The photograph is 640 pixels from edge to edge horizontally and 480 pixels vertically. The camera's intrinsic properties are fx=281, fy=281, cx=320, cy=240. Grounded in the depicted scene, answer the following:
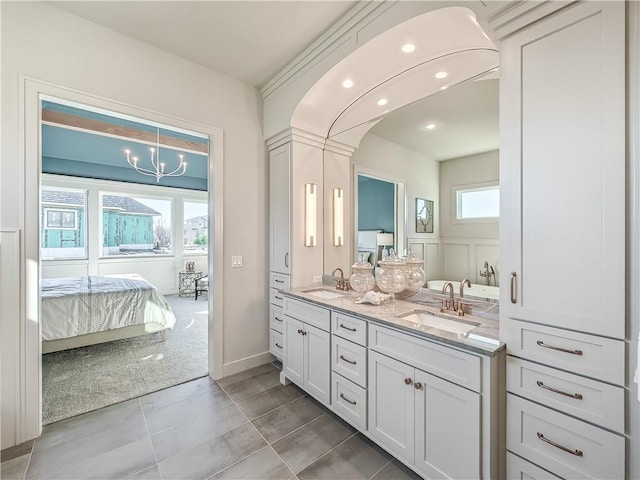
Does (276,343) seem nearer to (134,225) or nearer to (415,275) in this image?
(415,275)

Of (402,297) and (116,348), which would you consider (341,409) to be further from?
(116,348)

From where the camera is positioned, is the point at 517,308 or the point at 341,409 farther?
the point at 341,409

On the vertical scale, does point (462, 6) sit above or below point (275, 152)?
above

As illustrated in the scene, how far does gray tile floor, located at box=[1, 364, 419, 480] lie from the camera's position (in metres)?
1.68

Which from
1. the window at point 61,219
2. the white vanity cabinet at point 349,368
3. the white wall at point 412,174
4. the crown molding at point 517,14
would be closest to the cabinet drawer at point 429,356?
the white vanity cabinet at point 349,368

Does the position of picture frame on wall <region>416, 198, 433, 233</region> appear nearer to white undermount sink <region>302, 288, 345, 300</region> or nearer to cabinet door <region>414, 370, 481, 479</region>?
white undermount sink <region>302, 288, 345, 300</region>

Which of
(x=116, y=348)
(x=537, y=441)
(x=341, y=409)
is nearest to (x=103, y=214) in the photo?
(x=116, y=348)

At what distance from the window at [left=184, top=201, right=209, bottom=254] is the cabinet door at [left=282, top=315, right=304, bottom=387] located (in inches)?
216

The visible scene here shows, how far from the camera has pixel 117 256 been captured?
245 inches

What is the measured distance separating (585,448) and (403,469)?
96 cm

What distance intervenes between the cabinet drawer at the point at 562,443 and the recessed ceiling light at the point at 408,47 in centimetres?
223

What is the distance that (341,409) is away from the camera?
2.04m

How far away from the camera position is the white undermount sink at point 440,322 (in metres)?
1.75

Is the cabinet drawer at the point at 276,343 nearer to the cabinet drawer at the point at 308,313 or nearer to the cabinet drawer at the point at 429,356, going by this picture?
the cabinet drawer at the point at 308,313
